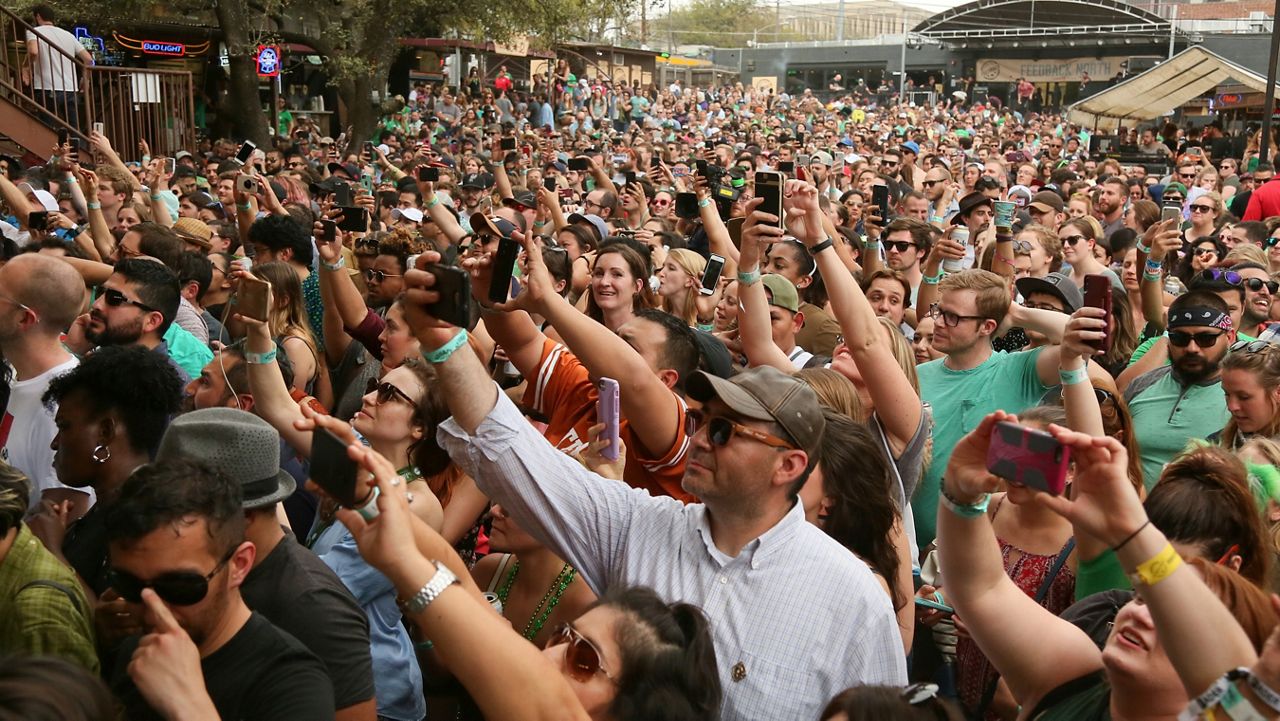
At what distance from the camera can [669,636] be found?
8.25ft

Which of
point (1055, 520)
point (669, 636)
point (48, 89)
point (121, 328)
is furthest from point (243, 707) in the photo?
point (48, 89)

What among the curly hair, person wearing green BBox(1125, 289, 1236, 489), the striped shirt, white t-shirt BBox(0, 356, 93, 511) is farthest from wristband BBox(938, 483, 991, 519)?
white t-shirt BBox(0, 356, 93, 511)

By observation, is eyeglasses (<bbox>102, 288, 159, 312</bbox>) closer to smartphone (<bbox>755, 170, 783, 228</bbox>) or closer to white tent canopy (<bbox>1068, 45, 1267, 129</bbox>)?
smartphone (<bbox>755, 170, 783, 228</bbox>)

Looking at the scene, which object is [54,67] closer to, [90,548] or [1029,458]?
[90,548]

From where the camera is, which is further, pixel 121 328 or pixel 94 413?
pixel 121 328

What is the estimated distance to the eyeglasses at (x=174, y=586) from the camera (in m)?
2.53

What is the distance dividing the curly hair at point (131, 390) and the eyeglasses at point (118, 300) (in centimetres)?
115

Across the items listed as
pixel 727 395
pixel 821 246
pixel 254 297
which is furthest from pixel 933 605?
pixel 254 297

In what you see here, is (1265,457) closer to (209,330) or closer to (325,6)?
(209,330)

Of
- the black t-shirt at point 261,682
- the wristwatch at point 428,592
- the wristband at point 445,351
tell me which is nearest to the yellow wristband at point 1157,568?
the wristwatch at point 428,592

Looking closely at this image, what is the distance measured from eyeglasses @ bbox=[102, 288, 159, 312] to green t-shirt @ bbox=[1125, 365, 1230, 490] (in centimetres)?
414

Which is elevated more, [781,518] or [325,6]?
[325,6]

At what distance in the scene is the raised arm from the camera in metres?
4.95

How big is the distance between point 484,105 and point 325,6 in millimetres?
6991
